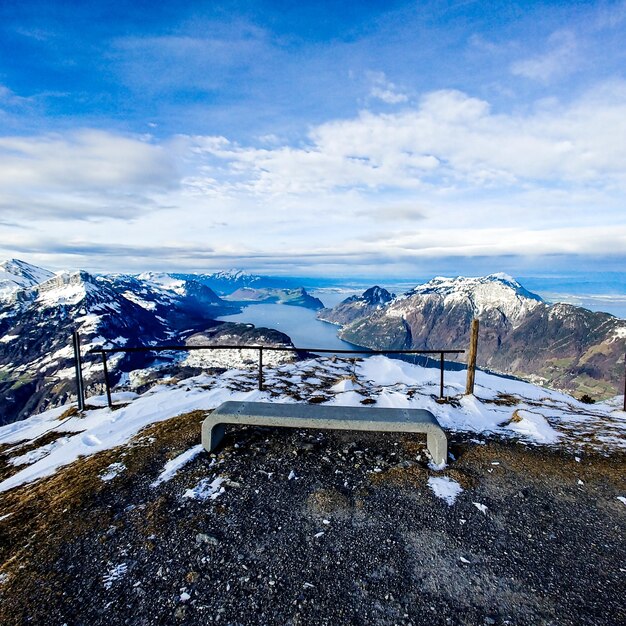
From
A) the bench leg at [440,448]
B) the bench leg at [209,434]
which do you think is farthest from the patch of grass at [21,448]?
the bench leg at [440,448]

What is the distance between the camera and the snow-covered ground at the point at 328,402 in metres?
8.52

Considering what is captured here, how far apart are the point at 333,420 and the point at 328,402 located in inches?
157

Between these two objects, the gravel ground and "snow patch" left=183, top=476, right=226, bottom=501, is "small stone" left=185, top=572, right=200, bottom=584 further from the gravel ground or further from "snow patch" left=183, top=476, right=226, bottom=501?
"snow patch" left=183, top=476, right=226, bottom=501

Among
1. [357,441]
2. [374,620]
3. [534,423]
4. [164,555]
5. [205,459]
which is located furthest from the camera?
[534,423]

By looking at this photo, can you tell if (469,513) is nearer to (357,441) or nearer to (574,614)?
(574,614)

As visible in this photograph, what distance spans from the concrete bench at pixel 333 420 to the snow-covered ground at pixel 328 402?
846mm

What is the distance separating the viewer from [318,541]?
5051 mm

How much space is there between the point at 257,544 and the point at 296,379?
963 centimetres

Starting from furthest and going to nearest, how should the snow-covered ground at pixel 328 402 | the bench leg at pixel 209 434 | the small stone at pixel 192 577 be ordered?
1. the snow-covered ground at pixel 328 402
2. the bench leg at pixel 209 434
3. the small stone at pixel 192 577

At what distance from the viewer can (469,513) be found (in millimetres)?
5688

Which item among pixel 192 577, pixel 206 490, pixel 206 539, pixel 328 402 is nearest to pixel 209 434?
pixel 206 490

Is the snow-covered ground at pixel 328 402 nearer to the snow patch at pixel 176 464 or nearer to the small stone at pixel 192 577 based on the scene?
the snow patch at pixel 176 464

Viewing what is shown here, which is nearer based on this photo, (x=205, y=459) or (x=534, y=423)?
(x=205, y=459)

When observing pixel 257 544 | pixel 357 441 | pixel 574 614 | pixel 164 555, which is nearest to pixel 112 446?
pixel 164 555
